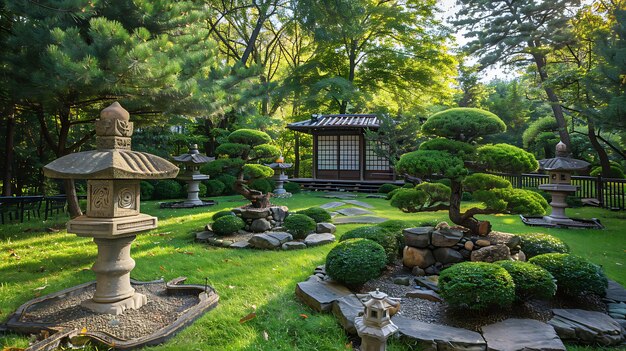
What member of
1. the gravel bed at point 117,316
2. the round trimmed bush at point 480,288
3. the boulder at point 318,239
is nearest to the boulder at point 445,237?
the round trimmed bush at point 480,288

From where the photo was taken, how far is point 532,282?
3.49 metres

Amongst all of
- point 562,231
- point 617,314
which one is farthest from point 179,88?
point 562,231

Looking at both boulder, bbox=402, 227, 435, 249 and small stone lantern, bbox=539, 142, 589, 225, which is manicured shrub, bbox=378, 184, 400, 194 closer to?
small stone lantern, bbox=539, 142, 589, 225

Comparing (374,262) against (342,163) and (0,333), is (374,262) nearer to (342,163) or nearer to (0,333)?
(0,333)

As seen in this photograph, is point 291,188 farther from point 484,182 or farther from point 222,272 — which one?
point 484,182

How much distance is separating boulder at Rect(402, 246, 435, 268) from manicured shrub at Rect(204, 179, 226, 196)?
1214cm

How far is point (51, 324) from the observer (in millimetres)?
3260

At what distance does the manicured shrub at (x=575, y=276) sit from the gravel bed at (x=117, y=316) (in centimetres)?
408

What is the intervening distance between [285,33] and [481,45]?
13.8m

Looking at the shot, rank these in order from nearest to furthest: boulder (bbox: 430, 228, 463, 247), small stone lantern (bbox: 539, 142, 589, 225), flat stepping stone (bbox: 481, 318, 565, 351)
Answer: flat stepping stone (bbox: 481, 318, 565, 351) → boulder (bbox: 430, 228, 463, 247) → small stone lantern (bbox: 539, 142, 589, 225)

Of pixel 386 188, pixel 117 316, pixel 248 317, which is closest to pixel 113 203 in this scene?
pixel 117 316

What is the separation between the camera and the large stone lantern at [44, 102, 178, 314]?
339 cm

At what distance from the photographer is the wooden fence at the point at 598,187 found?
11.1 metres

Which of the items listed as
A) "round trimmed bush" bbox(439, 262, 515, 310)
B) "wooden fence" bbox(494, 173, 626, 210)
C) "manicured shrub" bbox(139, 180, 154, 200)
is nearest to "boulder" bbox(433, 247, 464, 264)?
"round trimmed bush" bbox(439, 262, 515, 310)
